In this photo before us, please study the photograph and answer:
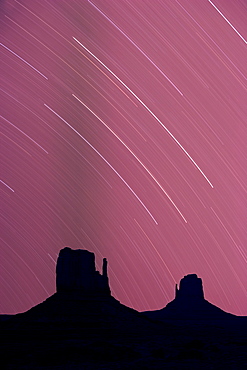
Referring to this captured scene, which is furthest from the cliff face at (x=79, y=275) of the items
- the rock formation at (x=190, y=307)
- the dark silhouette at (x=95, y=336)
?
the rock formation at (x=190, y=307)

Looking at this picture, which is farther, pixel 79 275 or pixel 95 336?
pixel 79 275

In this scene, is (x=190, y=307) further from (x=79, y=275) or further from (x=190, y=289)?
(x=79, y=275)

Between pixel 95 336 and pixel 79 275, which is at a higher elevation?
pixel 79 275

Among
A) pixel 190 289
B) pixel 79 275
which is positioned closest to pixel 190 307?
pixel 190 289

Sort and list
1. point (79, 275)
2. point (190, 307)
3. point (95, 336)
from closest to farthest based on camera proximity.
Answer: point (95, 336)
point (79, 275)
point (190, 307)

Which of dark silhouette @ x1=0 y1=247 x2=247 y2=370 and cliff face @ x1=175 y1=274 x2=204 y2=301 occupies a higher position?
cliff face @ x1=175 y1=274 x2=204 y2=301

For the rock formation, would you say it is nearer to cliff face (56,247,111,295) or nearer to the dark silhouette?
the dark silhouette

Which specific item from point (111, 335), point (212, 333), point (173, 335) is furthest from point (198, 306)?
point (111, 335)

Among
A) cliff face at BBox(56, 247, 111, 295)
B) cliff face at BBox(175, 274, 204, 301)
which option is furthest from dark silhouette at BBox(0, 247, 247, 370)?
cliff face at BBox(175, 274, 204, 301)

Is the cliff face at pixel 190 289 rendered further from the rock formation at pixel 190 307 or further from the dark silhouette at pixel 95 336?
the dark silhouette at pixel 95 336
